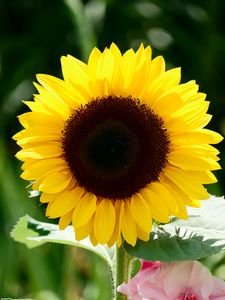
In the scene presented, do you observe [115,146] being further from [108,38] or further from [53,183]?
[108,38]

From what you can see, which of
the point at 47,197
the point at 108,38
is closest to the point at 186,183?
the point at 47,197

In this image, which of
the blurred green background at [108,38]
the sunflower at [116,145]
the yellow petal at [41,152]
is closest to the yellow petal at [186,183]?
the sunflower at [116,145]

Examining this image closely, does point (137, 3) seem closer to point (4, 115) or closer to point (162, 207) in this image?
point (4, 115)

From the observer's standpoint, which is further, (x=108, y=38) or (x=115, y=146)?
(x=108, y=38)

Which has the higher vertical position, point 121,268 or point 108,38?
point 108,38

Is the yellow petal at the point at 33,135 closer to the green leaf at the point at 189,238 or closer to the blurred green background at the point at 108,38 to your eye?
the green leaf at the point at 189,238

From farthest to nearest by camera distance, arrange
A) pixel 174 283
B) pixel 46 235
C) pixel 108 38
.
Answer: pixel 108 38 < pixel 46 235 < pixel 174 283

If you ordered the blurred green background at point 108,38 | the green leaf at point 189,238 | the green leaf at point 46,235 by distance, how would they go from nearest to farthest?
1. the green leaf at point 189,238
2. the green leaf at point 46,235
3. the blurred green background at point 108,38

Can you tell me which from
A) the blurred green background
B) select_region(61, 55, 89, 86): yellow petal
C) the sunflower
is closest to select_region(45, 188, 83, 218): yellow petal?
the sunflower
